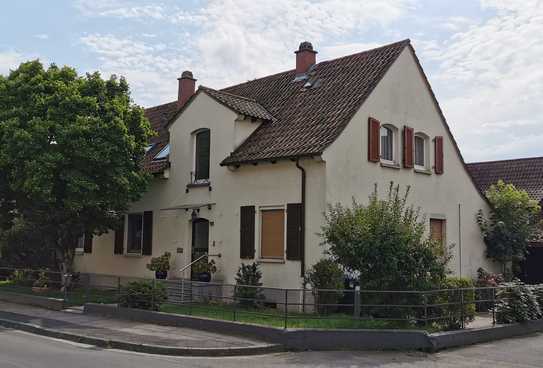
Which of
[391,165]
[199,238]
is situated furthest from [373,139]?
[199,238]

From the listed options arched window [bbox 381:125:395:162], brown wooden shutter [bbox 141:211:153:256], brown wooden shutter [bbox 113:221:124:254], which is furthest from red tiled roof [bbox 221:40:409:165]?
brown wooden shutter [bbox 113:221:124:254]

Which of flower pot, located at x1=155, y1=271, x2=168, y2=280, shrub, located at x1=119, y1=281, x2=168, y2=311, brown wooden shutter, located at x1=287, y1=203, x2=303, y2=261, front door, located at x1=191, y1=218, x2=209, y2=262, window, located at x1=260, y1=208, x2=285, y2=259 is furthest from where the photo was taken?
flower pot, located at x1=155, y1=271, x2=168, y2=280

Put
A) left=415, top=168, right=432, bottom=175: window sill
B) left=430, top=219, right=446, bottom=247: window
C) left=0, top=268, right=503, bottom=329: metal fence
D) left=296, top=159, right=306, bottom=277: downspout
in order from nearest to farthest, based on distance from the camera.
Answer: left=0, top=268, right=503, bottom=329: metal fence, left=296, top=159, right=306, bottom=277: downspout, left=415, top=168, right=432, bottom=175: window sill, left=430, top=219, right=446, bottom=247: window

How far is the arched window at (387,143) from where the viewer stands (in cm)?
1947

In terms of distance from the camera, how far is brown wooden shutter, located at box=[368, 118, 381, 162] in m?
18.2

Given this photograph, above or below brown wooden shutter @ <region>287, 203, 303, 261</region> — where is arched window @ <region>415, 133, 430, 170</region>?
above

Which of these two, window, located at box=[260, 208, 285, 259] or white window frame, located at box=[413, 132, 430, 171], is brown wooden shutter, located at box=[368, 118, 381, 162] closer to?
white window frame, located at box=[413, 132, 430, 171]

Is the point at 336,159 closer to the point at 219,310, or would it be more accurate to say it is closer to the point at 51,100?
the point at 219,310

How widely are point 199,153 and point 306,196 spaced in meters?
5.22

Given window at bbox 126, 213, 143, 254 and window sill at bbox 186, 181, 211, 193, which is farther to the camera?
window at bbox 126, 213, 143, 254

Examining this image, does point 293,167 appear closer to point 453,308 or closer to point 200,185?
point 200,185

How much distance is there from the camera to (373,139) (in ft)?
60.2

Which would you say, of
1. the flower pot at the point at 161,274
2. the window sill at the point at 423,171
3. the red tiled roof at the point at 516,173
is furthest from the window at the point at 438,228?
the flower pot at the point at 161,274

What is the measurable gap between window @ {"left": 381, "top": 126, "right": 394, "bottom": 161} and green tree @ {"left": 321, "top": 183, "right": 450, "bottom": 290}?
5.89 meters
